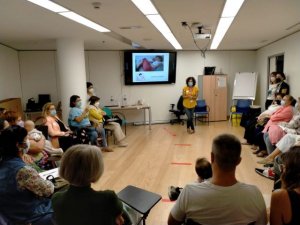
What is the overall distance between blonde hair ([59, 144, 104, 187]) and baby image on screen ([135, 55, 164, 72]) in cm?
694

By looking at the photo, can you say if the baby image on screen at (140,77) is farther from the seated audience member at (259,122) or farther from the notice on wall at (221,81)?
the seated audience member at (259,122)

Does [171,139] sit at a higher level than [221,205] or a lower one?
lower

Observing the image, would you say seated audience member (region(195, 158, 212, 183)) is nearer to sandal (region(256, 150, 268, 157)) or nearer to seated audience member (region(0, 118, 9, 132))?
seated audience member (region(0, 118, 9, 132))

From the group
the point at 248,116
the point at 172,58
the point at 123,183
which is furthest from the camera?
the point at 172,58

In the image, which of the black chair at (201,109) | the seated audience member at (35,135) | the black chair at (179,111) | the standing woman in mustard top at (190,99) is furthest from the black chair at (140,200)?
the black chair at (179,111)

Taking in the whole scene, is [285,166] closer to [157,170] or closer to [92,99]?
[157,170]

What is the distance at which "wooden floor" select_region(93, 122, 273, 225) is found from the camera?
368 cm

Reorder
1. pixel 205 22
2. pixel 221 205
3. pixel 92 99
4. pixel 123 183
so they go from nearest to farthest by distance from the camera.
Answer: pixel 221 205 → pixel 123 183 → pixel 205 22 → pixel 92 99

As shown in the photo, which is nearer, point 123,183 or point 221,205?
point 221,205

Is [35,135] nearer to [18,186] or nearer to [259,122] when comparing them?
[18,186]

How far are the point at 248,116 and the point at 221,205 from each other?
20.1 feet

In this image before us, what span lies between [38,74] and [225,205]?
7754 millimetres

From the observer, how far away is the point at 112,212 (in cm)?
137

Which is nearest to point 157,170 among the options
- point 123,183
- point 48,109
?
point 123,183
